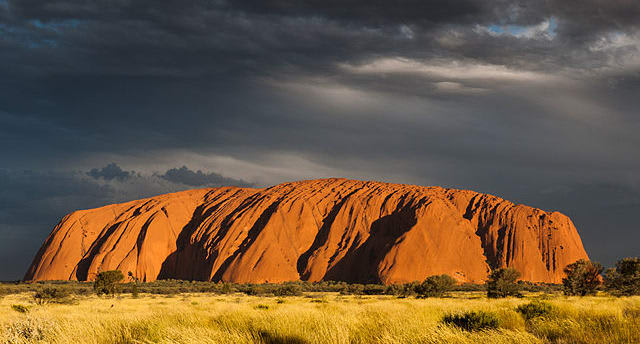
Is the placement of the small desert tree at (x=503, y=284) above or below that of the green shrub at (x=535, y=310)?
below

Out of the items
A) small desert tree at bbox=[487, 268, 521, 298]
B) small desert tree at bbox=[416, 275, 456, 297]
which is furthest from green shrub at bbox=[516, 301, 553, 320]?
small desert tree at bbox=[416, 275, 456, 297]

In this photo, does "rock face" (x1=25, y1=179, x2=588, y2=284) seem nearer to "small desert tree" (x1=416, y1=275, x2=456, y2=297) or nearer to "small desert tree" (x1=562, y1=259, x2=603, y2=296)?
"small desert tree" (x1=416, y1=275, x2=456, y2=297)

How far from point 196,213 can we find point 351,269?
52.9m

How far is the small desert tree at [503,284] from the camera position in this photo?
46.2m

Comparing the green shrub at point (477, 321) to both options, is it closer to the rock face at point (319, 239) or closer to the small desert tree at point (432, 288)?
the small desert tree at point (432, 288)

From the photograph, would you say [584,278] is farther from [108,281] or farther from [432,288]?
[108,281]

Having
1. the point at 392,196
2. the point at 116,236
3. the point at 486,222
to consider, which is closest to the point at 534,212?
the point at 486,222

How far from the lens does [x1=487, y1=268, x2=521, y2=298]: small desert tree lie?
46.2m

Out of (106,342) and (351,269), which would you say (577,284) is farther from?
(351,269)

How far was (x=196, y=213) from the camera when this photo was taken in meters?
133

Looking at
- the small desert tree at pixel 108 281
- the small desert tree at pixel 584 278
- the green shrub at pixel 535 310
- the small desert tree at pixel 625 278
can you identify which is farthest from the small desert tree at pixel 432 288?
the green shrub at pixel 535 310

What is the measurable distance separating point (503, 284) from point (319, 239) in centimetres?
6968

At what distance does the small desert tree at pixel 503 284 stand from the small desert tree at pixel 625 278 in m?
8.48

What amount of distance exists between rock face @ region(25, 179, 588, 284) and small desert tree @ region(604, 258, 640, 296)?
49.1 metres
